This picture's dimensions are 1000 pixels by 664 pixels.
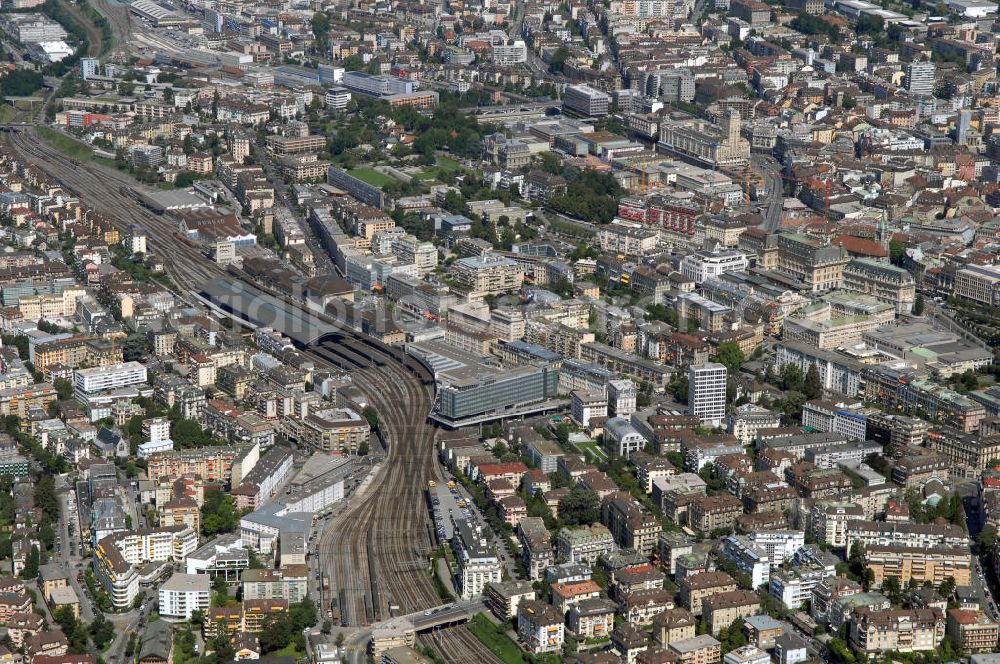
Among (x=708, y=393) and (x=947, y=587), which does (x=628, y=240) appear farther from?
(x=947, y=587)

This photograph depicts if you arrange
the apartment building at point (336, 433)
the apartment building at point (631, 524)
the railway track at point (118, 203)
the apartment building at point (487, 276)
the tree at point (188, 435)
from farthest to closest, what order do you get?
the railway track at point (118, 203) < the apartment building at point (487, 276) < the apartment building at point (336, 433) < the tree at point (188, 435) < the apartment building at point (631, 524)

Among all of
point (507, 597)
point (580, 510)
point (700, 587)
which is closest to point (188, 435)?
point (580, 510)

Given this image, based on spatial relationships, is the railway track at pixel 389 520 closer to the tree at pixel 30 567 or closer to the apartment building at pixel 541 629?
the apartment building at pixel 541 629

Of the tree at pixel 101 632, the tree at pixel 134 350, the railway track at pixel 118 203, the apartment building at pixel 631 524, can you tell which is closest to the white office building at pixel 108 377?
the tree at pixel 134 350

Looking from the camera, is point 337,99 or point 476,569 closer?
point 476,569

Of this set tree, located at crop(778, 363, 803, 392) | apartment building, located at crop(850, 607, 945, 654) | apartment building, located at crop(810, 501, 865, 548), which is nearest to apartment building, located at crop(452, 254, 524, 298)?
tree, located at crop(778, 363, 803, 392)

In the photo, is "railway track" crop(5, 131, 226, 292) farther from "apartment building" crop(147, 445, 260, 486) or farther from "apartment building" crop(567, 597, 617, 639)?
"apartment building" crop(567, 597, 617, 639)
